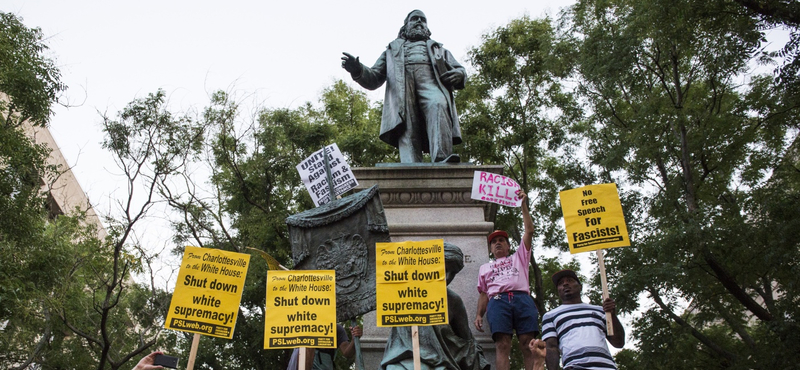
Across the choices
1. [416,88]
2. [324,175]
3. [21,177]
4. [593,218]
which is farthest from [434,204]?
[21,177]

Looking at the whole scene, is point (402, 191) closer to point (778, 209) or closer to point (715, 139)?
point (778, 209)

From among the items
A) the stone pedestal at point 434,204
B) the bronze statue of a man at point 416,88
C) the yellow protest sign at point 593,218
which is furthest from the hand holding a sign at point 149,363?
the bronze statue of a man at point 416,88

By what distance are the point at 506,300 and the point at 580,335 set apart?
0.90 meters

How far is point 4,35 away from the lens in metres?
12.3

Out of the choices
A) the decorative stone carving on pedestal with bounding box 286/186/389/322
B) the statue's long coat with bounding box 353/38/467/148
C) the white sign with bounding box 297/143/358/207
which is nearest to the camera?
the decorative stone carving on pedestal with bounding box 286/186/389/322

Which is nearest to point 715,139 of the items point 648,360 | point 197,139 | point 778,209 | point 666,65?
point 666,65

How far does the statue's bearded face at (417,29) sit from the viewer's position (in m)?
8.10

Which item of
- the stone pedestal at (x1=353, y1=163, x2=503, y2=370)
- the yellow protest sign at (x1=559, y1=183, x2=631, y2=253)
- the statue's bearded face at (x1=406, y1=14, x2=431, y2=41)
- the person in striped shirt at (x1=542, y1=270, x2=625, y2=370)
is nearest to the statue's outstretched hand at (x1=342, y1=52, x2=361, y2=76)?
the statue's bearded face at (x1=406, y1=14, x2=431, y2=41)

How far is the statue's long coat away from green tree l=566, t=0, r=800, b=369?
4.72 meters

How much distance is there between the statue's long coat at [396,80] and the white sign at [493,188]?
1.60 meters

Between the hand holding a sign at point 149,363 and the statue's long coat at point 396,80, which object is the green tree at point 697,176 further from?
the hand holding a sign at point 149,363

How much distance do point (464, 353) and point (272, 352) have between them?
1258cm

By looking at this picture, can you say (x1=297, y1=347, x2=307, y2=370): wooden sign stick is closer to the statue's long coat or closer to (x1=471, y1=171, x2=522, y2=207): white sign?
(x1=471, y1=171, x2=522, y2=207): white sign

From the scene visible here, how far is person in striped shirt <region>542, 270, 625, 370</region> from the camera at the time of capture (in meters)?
4.61
